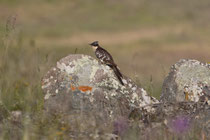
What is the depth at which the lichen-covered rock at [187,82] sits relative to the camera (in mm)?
7668

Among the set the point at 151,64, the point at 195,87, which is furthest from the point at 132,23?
the point at 195,87

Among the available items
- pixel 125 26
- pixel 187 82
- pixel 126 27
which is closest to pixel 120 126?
pixel 187 82

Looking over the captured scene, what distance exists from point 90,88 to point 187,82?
169 centimetres

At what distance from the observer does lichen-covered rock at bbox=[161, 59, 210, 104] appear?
302 inches

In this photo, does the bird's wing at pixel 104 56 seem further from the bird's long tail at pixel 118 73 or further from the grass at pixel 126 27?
the grass at pixel 126 27

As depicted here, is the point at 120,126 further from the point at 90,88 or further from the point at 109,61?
the point at 109,61

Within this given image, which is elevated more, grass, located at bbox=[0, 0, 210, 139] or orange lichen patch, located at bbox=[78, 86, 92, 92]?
grass, located at bbox=[0, 0, 210, 139]

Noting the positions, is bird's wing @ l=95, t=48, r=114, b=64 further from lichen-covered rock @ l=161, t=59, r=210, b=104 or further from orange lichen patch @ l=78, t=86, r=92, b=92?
lichen-covered rock @ l=161, t=59, r=210, b=104

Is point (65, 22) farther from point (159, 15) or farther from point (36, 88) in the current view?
point (36, 88)

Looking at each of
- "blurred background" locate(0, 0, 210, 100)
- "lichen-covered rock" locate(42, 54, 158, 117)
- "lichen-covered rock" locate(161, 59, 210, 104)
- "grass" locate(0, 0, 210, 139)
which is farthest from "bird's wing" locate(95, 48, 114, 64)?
"blurred background" locate(0, 0, 210, 100)

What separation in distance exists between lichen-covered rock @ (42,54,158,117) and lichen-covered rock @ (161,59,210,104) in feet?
1.52

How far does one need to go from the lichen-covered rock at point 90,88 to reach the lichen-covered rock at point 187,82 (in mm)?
463

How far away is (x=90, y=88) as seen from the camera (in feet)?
24.2

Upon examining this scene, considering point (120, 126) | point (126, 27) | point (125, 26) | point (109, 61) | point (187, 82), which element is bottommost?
point (120, 126)
